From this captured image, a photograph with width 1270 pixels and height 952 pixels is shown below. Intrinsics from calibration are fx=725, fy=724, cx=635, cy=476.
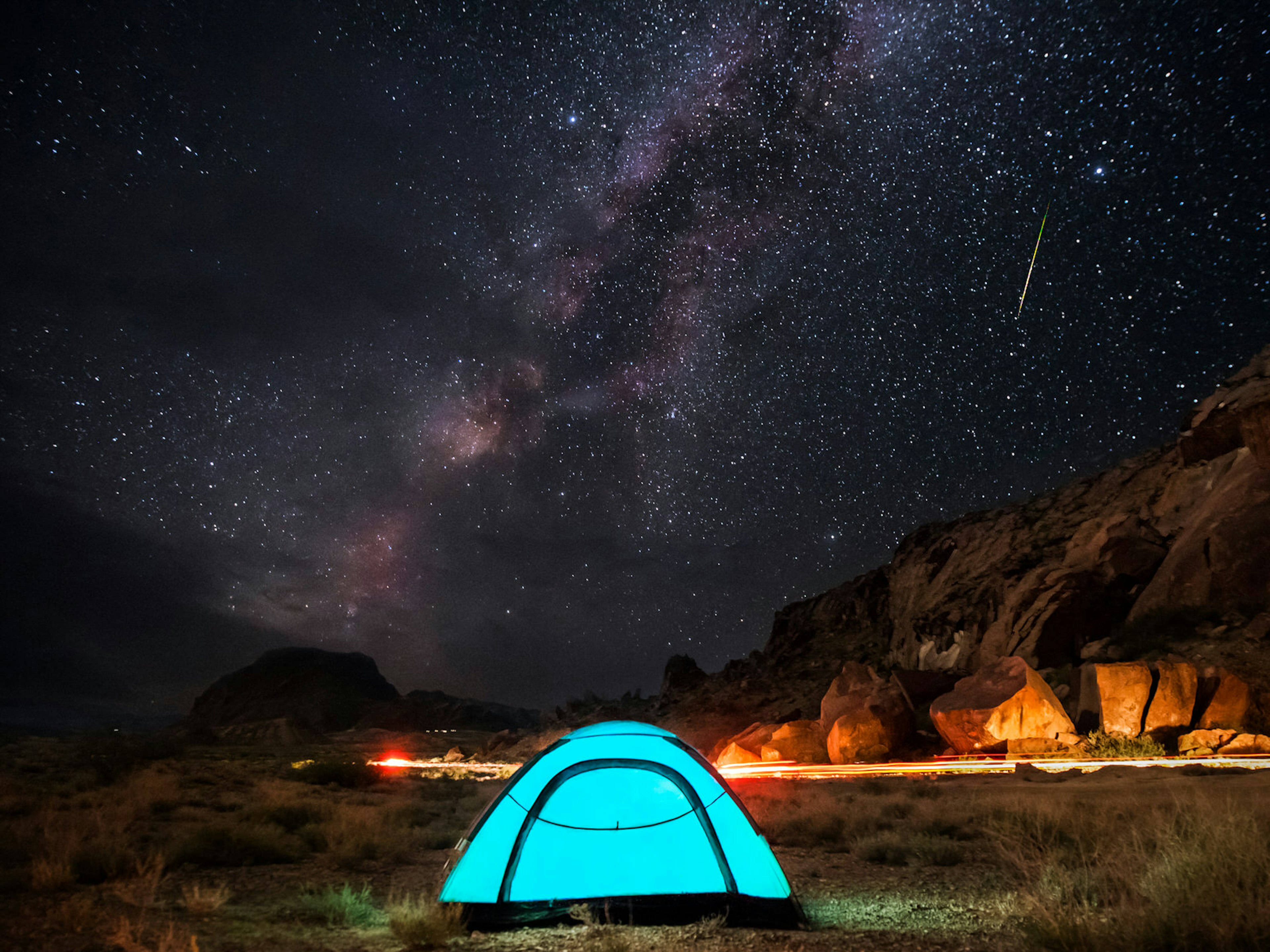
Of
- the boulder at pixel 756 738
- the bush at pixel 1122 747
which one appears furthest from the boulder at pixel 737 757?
the bush at pixel 1122 747

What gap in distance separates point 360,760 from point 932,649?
3265 centimetres

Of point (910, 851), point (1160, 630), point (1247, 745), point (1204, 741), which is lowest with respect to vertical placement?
point (1247, 745)

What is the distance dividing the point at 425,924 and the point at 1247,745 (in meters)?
24.5

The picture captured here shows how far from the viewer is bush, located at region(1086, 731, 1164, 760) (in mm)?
21672

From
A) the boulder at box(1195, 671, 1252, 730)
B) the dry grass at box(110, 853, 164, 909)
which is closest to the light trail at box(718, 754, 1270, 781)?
the boulder at box(1195, 671, 1252, 730)

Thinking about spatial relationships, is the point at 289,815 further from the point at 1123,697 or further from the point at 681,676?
the point at 681,676

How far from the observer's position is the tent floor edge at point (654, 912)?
678cm

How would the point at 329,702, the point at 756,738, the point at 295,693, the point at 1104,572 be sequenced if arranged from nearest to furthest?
the point at 756,738 → the point at 1104,572 → the point at 329,702 → the point at 295,693

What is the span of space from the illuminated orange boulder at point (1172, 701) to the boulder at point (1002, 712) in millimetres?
2364

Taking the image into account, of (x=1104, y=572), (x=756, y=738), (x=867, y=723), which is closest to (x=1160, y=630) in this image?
(x=1104, y=572)

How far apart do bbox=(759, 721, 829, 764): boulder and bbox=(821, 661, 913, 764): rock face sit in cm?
38

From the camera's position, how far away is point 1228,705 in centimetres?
2273

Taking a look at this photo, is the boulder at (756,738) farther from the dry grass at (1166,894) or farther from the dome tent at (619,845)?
the dome tent at (619,845)

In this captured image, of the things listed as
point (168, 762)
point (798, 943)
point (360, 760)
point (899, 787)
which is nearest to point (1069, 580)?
point (899, 787)
